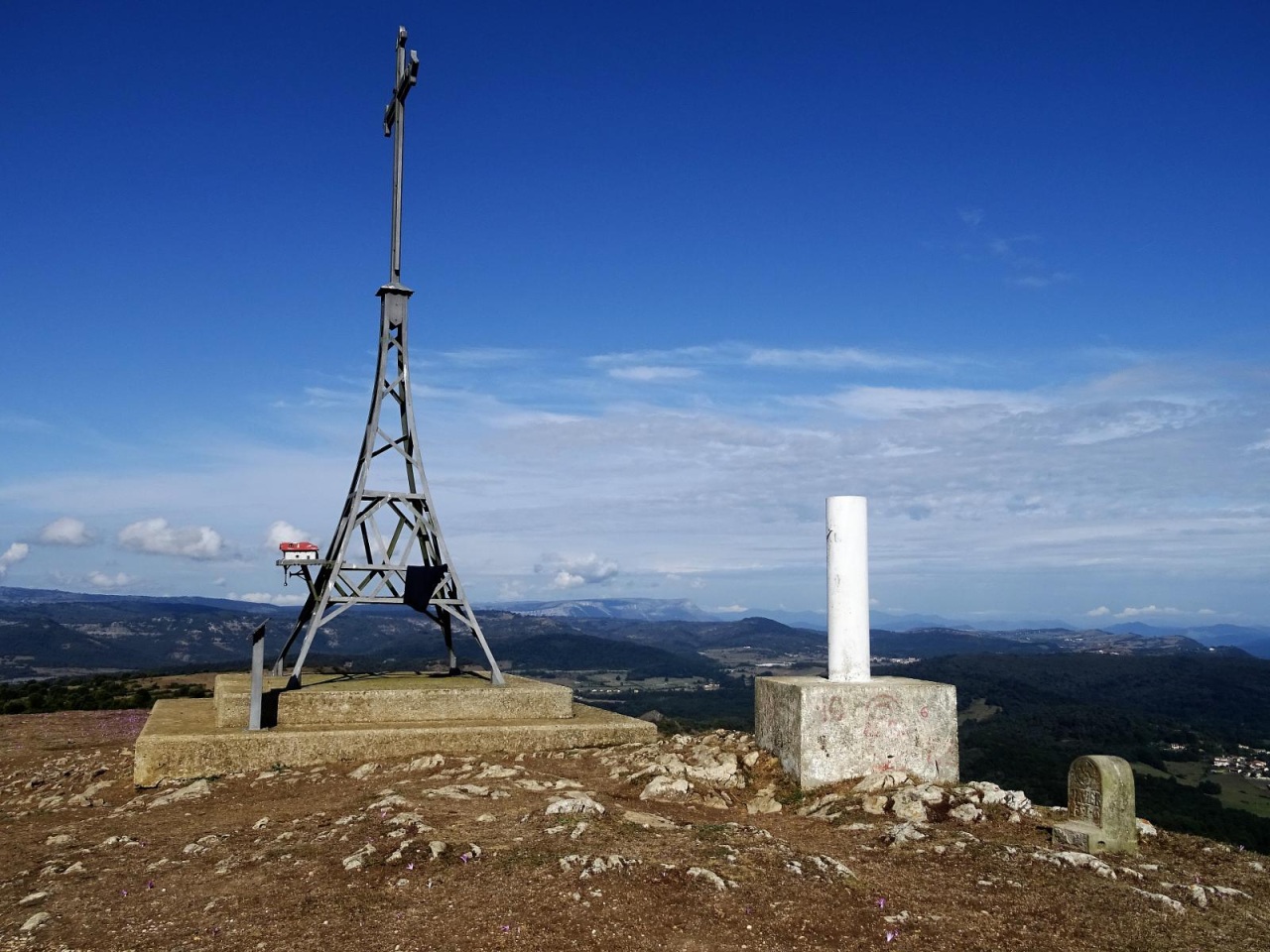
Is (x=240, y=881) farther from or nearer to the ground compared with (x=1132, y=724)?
farther from the ground

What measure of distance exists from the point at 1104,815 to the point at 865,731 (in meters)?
3.08

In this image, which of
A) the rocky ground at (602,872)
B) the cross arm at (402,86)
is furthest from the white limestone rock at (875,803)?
the cross arm at (402,86)

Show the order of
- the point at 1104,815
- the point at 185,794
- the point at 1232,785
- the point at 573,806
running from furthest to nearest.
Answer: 1. the point at 1232,785
2. the point at 185,794
3. the point at 573,806
4. the point at 1104,815

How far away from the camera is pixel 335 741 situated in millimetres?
14555

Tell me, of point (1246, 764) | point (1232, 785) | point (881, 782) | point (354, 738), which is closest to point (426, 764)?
point (354, 738)

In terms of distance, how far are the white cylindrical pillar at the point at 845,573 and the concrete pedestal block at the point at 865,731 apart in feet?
2.20

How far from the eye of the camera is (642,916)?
24.4ft

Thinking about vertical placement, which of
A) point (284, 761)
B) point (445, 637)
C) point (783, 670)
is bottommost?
point (783, 670)

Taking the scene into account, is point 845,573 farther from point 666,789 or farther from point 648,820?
point 648,820

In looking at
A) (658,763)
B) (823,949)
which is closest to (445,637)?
(658,763)

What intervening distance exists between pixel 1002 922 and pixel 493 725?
9609mm

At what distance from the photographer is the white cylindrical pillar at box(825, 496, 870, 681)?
13.2 metres

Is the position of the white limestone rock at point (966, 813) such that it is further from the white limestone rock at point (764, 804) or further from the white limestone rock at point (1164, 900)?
the white limestone rock at point (1164, 900)

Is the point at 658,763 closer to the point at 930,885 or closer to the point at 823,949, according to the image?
the point at 930,885
